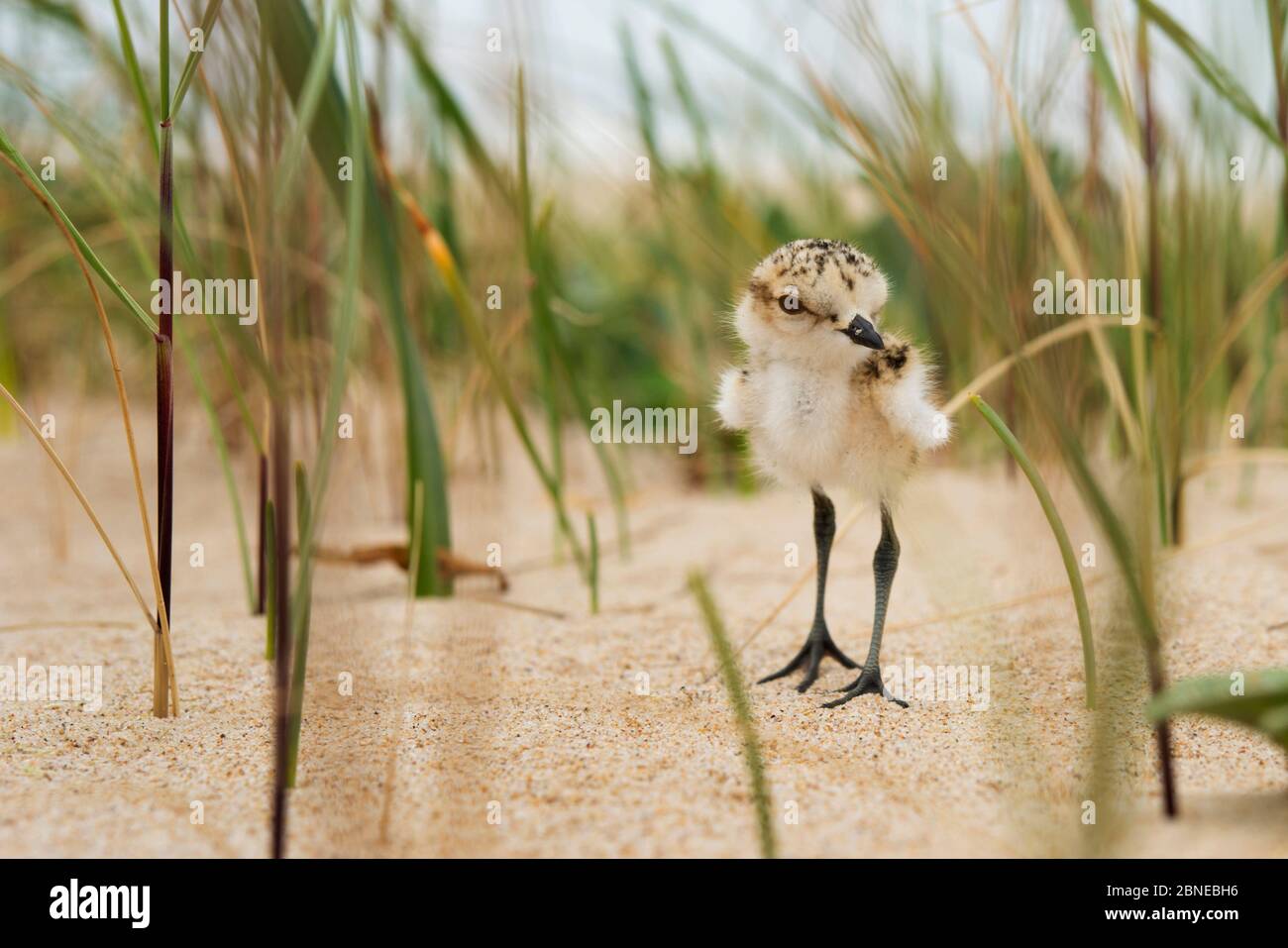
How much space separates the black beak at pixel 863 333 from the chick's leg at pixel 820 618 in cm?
35

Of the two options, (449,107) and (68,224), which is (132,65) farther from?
(449,107)

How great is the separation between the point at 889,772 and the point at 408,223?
189 centimetres

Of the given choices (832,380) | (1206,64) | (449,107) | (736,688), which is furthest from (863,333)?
(449,107)

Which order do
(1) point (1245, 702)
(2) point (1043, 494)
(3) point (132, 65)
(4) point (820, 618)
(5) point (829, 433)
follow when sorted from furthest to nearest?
(4) point (820, 618) → (5) point (829, 433) → (3) point (132, 65) → (2) point (1043, 494) → (1) point (1245, 702)

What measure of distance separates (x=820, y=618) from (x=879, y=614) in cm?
13

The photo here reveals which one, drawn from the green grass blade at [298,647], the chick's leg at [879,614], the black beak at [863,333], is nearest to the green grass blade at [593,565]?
the chick's leg at [879,614]

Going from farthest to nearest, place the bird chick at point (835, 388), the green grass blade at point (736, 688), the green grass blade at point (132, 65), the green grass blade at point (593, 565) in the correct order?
the green grass blade at point (593, 565)
the bird chick at point (835, 388)
the green grass blade at point (132, 65)
the green grass blade at point (736, 688)

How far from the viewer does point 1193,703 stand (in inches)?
44.7

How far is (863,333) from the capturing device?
1.60 meters

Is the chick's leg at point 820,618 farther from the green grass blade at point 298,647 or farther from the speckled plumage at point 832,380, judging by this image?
the green grass blade at point 298,647

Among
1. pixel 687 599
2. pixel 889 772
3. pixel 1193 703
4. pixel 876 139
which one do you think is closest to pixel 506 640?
pixel 687 599

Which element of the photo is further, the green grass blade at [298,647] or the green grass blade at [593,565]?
the green grass blade at [593,565]

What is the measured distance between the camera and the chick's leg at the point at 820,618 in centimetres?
187

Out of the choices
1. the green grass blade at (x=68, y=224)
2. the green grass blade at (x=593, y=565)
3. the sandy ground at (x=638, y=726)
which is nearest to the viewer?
the sandy ground at (x=638, y=726)
